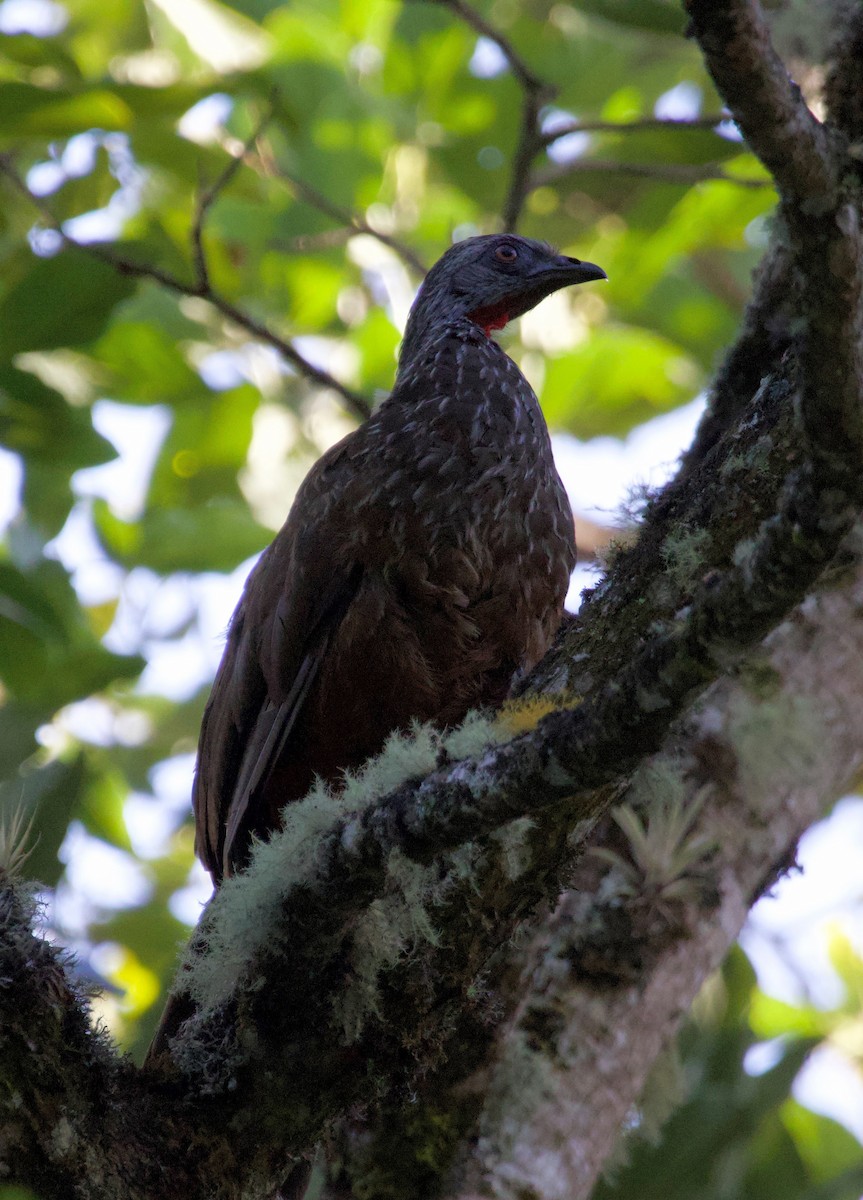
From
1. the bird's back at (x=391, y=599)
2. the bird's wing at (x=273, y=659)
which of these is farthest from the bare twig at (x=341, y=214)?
the bird's wing at (x=273, y=659)

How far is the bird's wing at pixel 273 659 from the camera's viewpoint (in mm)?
3055

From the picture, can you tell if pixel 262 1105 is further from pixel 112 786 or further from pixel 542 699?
pixel 112 786

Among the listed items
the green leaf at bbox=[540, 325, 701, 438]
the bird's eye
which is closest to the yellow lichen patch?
the bird's eye

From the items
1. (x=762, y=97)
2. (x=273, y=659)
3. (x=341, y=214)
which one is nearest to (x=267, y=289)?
(x=341, y=214)

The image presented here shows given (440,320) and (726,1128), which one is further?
(440,320)

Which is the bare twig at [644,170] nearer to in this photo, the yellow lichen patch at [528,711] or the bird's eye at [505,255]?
the bird's eye at [505,255]

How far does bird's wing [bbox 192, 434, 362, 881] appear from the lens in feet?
10.0

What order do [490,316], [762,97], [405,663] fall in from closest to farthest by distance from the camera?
[762,97]
[405,663]
[490,316]

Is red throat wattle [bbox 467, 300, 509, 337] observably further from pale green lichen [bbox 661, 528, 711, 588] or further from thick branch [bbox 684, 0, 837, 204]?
thick branch [bbox 684, 0, 837, 204]

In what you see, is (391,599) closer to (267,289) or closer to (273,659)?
(273,659)

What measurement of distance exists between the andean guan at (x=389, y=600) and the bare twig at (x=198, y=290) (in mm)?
569

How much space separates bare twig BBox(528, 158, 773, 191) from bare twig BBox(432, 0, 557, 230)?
0.08m

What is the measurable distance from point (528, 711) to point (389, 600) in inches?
38.9

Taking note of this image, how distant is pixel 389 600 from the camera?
2.98 metres
